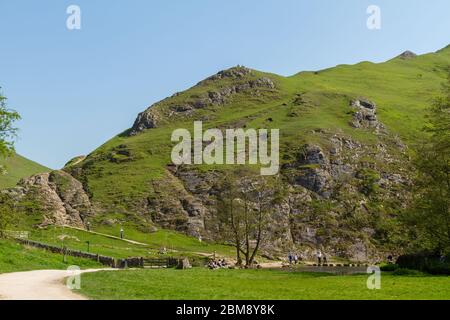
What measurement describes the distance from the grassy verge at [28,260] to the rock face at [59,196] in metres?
75.0

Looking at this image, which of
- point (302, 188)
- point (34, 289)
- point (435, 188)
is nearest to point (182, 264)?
point (435, 188)

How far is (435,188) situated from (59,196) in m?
125

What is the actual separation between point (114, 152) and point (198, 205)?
6119cm

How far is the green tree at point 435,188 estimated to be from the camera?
4972cm

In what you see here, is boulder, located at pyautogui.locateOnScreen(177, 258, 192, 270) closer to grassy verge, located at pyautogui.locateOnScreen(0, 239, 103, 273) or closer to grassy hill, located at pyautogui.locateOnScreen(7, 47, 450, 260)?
grassy verge, located at pyautogui.locateOnScreen(0, 239, 103, 273)

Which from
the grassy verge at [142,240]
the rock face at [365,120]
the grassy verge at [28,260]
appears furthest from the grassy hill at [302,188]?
the grassy verge at [28,260]

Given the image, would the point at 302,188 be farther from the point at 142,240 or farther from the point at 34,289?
the point at 34,289

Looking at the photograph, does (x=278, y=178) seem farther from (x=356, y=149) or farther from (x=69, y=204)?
(x=69, y=204)

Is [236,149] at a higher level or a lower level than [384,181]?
higher

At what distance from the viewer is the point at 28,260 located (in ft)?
160

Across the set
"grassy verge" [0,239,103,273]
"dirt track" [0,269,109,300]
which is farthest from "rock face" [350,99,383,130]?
"dirt track" [0,269,109,300]

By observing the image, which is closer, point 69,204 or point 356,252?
point 356,252

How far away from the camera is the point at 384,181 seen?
153 m
